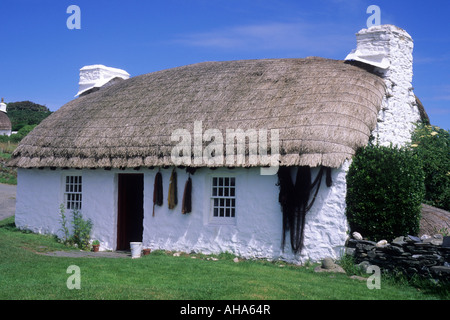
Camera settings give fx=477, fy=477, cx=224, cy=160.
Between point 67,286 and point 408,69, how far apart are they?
12.1 m

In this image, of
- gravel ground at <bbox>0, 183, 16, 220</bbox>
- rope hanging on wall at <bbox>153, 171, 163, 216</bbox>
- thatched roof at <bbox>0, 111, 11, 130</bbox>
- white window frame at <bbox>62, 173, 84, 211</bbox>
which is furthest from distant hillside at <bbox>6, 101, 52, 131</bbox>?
rope hanging on wall at <bbox>153, 171, 163, 216</bbox>

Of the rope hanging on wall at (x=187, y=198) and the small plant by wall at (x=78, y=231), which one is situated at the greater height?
the rope hanging on wall at (x=187, y=198)

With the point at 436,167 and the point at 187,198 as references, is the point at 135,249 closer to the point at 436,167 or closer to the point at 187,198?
the point at 187,198

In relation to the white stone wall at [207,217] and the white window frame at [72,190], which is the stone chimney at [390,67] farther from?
the white window frame at [72,190]

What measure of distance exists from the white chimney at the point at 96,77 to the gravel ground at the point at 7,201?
604 cm

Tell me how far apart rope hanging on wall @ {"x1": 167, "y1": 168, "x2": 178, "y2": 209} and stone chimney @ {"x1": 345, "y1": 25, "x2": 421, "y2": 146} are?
18.8 ft

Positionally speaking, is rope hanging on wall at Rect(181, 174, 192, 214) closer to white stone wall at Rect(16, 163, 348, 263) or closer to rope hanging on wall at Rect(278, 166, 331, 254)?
white stone wall at Rect(16, 163, 348, 263)

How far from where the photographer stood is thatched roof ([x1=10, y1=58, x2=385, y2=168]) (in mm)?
11570

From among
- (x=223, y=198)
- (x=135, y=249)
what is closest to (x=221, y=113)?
(x=223, y=198)

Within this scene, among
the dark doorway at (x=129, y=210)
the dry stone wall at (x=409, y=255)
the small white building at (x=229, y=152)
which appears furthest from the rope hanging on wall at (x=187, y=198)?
the dry stone wall at (x=409, y=255)

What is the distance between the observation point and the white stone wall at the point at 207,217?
11.3 meters

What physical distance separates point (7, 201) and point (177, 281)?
17297 mm
